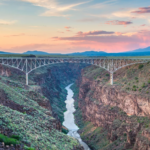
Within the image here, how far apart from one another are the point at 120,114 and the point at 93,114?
14.5 meters

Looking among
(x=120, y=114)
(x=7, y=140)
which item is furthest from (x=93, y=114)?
(x=7, y=140)

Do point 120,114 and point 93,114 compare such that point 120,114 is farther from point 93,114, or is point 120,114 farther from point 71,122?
point 71,122

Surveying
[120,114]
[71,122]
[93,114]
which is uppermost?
[120,114]

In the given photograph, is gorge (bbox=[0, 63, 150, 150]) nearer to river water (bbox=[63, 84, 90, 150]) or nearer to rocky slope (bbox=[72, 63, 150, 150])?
rocky slope (bbox=[72, 63, 150, 150])

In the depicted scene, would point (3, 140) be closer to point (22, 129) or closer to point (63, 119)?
point (22, 129)

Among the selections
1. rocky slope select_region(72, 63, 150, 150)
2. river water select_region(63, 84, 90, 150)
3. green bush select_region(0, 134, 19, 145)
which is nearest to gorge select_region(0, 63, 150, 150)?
rocky slope select_region(72, 63, 150, 150)

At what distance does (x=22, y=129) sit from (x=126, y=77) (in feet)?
184

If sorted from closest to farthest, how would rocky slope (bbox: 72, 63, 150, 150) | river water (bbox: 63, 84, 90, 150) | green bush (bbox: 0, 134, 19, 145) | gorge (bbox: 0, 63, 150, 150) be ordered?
green bush (bbox: 0, 134, 19, 145) → gorge (bbox: 0, 63, 150, 150) → rocky slope (bbox: 72, 63, 150, 150) → river water (bbox: 63, 84, 90, 150)

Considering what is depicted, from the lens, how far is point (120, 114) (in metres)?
62.3

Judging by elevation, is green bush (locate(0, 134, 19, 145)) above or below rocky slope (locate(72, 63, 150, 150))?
above

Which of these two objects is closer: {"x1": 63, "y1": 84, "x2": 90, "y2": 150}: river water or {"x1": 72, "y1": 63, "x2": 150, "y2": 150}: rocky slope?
{"x1": 72, "y1": 63, "x2": 150, "y2": 150}: rocky slope

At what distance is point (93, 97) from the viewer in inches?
3241

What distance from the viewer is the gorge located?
25.6 m

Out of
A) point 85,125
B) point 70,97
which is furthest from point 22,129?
point 70,97
